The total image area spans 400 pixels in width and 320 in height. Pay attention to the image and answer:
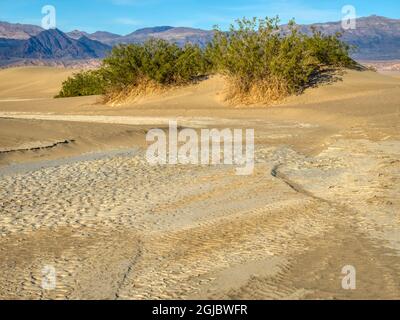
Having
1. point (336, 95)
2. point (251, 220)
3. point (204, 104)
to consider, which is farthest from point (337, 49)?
Answer: point (251, 220)

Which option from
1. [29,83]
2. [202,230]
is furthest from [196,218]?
[29,83]

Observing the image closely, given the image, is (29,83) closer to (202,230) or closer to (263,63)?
(263,63)

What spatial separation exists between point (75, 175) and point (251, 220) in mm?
3481

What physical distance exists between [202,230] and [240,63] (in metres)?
17.1

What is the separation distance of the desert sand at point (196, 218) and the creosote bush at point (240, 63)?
9.64 metres

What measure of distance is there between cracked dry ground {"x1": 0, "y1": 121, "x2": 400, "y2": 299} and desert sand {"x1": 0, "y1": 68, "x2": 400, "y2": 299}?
0.01 metres

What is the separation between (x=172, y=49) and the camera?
2858 centimetres

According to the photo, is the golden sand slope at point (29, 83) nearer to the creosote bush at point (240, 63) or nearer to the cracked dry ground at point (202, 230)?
the creosote bush at point (240, 63)

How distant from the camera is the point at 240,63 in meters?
22.5

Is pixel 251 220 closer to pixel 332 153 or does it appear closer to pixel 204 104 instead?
pixel 332 153

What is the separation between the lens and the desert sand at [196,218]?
15.1 ft

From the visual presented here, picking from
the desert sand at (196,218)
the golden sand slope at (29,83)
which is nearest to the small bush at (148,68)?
the desert sand at (196,218)

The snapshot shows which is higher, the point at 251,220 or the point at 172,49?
the point at 172,49

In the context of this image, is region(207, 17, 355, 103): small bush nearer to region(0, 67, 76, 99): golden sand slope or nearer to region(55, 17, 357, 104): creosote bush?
region(55, 17, 357, 104): creosote bush
